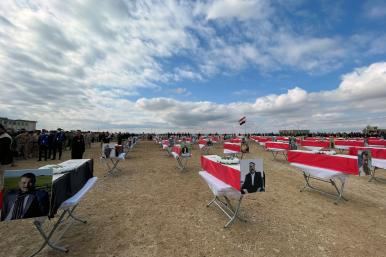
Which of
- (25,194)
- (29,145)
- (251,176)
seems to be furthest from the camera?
(29,145)

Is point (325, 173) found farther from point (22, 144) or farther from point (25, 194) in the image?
point (22, 144)

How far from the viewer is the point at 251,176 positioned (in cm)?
397

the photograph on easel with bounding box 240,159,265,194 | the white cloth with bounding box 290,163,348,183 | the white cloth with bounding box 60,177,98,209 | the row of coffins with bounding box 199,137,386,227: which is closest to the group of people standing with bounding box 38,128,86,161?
the white cloth with bounding box 60,177,98,209

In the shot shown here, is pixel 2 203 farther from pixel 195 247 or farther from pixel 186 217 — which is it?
pixel 186 217

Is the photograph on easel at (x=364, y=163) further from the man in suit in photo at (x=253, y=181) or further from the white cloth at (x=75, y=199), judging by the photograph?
the white cloth at (x=75, y=199)

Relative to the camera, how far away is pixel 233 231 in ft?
13.0

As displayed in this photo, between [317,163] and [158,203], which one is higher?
[317,163]

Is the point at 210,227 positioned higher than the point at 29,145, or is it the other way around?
the point at 29,145

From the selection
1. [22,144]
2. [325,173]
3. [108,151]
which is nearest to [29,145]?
[22,144]

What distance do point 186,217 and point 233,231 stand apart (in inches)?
43.4

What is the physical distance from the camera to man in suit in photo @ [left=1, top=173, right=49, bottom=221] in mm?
2561

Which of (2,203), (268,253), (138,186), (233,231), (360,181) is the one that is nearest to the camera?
A: (2,203)

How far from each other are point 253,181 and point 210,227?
4.01 feet

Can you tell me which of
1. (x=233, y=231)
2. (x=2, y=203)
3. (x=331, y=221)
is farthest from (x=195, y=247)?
(x=331, y=221)
